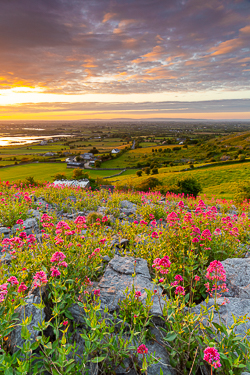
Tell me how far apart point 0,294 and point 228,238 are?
6.33 metres

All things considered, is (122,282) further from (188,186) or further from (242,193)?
(188,186)

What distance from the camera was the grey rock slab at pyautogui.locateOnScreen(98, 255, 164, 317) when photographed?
411 centimetres

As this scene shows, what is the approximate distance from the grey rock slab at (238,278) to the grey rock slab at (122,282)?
1.73 metres

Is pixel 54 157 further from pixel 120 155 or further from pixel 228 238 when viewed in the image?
pixel 228 238

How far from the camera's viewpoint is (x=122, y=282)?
4.73 m

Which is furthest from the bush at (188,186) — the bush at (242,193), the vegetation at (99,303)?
the vegetation at (99,303)

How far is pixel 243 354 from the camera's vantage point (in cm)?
275

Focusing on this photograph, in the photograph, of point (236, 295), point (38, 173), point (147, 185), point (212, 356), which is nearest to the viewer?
point (212, 356)

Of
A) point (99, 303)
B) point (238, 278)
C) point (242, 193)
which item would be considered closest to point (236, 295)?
point (238, 278)

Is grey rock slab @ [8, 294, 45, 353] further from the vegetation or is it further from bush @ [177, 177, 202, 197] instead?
bush @ [177, 177, 202, 197]

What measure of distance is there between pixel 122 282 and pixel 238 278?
9.50ft

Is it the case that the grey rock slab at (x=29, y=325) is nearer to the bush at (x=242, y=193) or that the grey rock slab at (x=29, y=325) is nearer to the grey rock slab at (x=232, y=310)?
the grey rock slab at (x=232, y=310)

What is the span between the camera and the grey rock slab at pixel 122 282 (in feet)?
13.5

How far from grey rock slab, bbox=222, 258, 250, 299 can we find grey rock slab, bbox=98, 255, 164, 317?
1733mm
